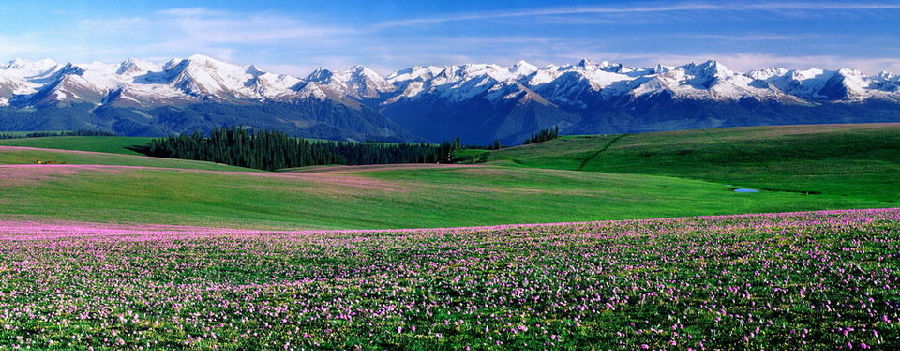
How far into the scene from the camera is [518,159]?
171500 mm

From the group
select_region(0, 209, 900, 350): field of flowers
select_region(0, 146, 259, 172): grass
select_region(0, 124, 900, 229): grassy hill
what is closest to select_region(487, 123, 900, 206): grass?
select_region(0, 124, 900, 229): grassy hill

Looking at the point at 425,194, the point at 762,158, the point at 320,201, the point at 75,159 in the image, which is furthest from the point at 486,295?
the point at 75,159

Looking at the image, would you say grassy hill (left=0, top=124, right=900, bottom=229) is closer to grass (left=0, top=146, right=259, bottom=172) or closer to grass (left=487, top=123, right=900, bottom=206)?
grass (left=487, top=123, right=900, bottom=206)

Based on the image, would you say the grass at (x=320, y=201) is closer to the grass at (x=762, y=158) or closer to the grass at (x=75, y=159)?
the grass at (x=762, y=158)

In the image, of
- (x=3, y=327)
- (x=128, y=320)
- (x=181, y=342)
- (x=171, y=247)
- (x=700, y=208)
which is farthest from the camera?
(x=700, y=208)

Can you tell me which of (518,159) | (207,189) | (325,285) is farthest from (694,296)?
(518,159)

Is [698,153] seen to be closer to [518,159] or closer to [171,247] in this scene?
[518,159]

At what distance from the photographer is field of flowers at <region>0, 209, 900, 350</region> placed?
13164 mm

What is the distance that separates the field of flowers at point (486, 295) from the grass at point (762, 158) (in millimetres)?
64894

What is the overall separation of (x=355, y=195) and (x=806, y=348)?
62567 mm

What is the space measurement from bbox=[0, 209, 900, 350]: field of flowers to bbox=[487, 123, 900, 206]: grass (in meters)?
64.9

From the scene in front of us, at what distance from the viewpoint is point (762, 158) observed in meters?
135

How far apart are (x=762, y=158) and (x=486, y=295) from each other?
455 ft

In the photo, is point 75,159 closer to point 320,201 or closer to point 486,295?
point 320,201
